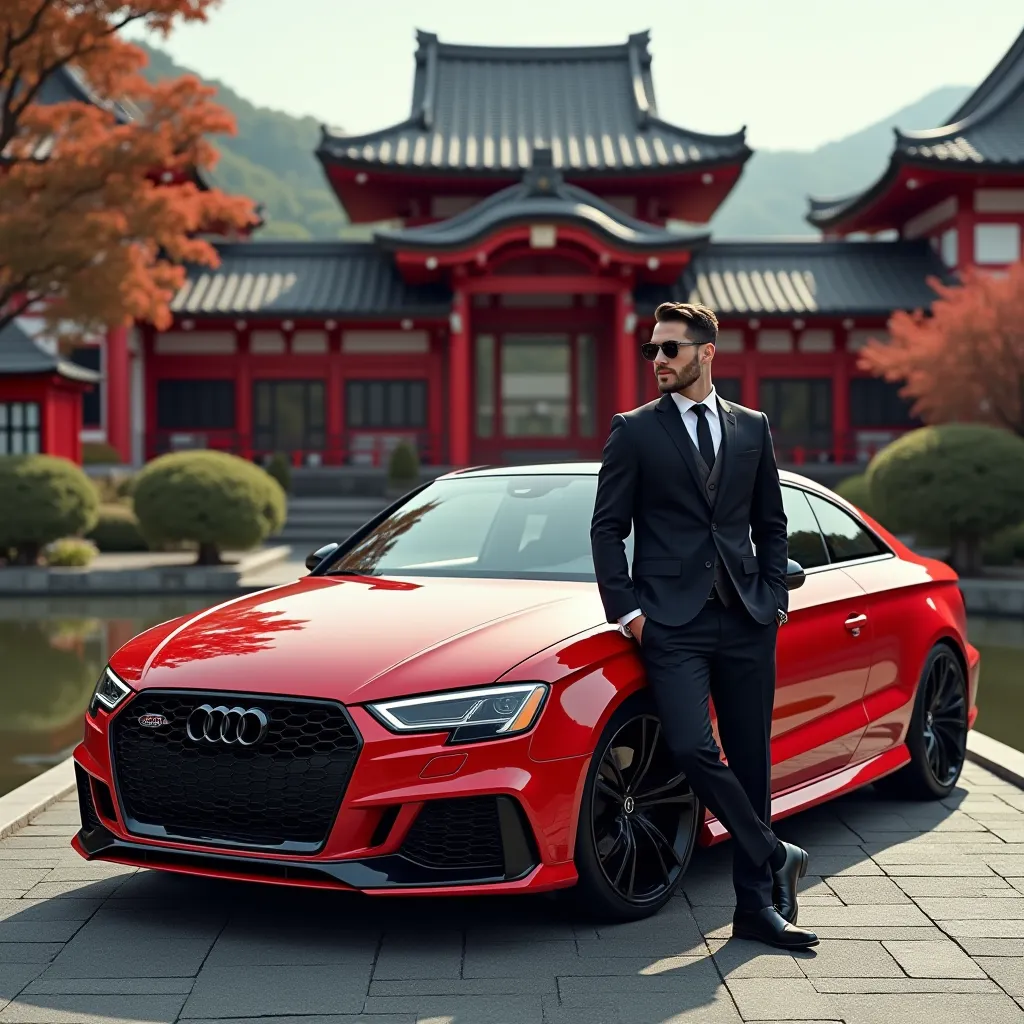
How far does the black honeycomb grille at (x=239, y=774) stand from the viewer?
381 centimetres

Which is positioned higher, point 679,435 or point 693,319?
point 693,319

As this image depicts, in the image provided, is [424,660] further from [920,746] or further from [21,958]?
[920,746]

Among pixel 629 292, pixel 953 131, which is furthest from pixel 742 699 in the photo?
pixel 953 131

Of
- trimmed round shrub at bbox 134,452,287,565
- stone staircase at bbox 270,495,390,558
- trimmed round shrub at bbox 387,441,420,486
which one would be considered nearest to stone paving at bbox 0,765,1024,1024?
trimmed round shrub at bbox 134,452,287,565

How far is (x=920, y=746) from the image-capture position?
5.75 meters

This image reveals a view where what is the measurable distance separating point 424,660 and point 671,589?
2.42 ft

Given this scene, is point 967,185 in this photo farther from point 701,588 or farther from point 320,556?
point 701,588

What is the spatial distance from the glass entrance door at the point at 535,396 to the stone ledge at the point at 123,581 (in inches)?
505

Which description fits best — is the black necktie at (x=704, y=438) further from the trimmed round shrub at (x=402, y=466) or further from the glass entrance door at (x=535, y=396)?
the glass entrance door at (x=535, y=396)

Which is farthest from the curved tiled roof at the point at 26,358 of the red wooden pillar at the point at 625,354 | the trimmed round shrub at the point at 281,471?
the red wooden pillar at the point at 625,354

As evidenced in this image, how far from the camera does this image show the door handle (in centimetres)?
520

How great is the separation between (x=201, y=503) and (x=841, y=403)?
49.4 feet

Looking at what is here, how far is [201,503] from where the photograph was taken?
677 inches

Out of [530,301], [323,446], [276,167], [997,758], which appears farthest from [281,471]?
[276,167]
